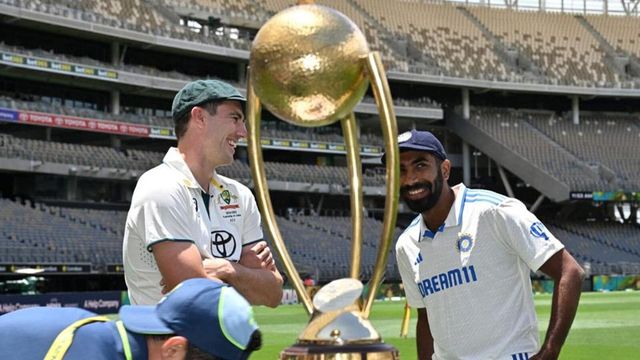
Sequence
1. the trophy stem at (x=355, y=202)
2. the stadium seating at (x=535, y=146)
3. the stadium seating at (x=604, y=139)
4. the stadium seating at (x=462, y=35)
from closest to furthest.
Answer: the trophy stem at (x=355, y=202)
the stadium seating at (x=462, y=35)
the stadium seating at (x=535, y=146)
the stadium seating at (x=604, y=139)

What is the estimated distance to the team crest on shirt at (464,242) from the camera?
3703 millimetres

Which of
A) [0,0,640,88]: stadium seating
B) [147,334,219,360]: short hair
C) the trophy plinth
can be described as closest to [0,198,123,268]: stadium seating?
[0,0,640,88]: stadium seating

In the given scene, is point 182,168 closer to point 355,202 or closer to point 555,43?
point 355,202

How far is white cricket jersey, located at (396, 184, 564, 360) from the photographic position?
3.63m

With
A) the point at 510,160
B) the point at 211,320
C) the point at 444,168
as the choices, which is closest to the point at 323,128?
the point at 510,160

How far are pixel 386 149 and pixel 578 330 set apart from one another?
17.1 meters

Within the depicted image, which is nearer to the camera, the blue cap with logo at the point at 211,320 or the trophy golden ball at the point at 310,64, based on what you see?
the blue cap with logo at the point at 211,320

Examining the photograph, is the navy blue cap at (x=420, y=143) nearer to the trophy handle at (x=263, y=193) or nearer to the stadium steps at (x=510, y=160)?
the trophy handle at (x=263, y=193)

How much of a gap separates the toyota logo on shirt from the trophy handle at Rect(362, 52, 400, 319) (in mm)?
Result: 1028

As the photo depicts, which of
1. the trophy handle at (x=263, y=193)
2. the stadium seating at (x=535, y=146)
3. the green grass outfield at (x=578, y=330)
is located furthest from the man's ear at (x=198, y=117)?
the stadium seating at (x=535, y=146)

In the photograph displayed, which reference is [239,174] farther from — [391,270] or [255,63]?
[255,63]

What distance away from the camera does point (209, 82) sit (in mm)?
3223

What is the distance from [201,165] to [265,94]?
3.06 ft

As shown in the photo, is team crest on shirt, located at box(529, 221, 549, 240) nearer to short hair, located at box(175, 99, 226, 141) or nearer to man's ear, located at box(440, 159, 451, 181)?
man's ear, located at box(440, 159, 451, 181)
